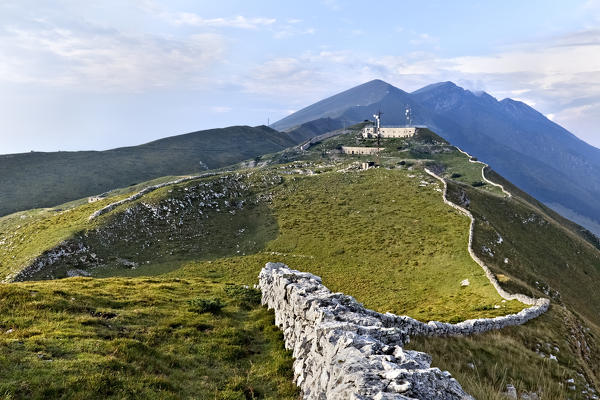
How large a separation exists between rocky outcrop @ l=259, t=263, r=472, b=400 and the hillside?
7.74 feet

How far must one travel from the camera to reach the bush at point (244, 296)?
26427mm

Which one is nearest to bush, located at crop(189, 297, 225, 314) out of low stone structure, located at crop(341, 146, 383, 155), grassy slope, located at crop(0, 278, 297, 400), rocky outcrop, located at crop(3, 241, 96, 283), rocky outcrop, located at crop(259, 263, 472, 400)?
grassy slope, located at crop(0, 278, 297, 400)

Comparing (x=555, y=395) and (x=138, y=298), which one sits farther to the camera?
(x=138, y=298)

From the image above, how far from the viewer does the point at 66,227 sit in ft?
185

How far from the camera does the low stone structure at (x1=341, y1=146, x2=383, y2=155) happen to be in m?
180

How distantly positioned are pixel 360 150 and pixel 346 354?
18027 centimetres

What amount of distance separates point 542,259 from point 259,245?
55386 millimetres

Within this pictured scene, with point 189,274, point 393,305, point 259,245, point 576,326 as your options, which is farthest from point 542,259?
point 189,274

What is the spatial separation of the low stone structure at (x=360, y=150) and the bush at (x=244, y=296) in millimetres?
157634

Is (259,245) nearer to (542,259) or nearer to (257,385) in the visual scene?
(257,385)

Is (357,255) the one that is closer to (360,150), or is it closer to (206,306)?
(206,306)

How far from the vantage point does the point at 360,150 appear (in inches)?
7274

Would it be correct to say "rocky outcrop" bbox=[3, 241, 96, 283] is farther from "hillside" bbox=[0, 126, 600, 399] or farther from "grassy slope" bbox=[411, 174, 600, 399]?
"grassy slope" bbox=[411, 174, 600, 399]

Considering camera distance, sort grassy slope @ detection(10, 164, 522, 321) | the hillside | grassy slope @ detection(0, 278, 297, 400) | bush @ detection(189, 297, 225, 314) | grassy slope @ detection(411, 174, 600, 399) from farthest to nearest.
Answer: grassy slope @ detection(10, 164, 522, 321) < bush @ detection(189, 297, 225, 314) < the hillside < grassy slope @ detection(411, 174, 600, 399) < grassy slope @ detection(0, 278, 297, 400)
